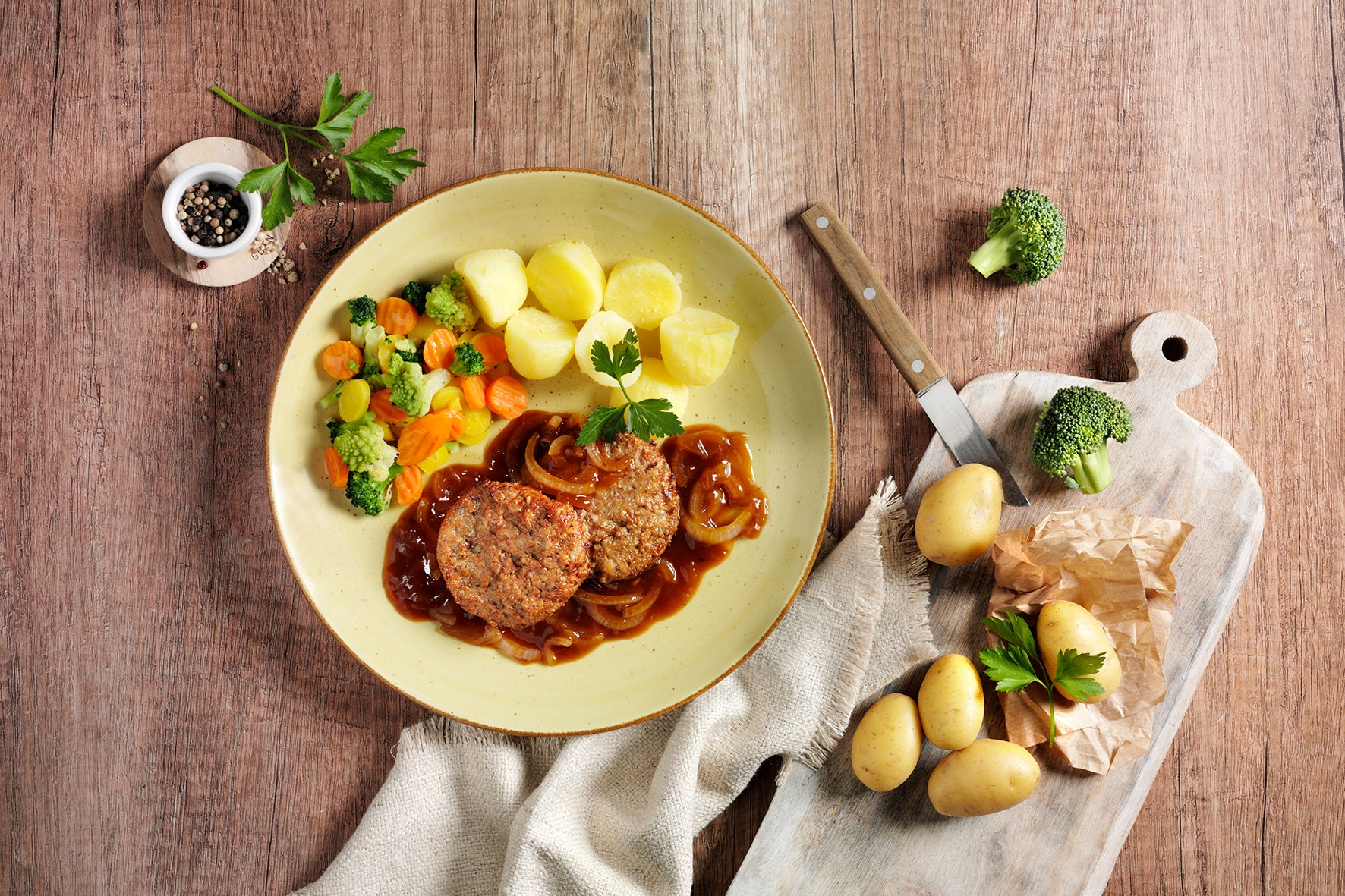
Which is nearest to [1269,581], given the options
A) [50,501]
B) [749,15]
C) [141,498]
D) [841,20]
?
[841,20]

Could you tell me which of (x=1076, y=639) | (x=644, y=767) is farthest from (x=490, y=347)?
(x=1076, y=639)

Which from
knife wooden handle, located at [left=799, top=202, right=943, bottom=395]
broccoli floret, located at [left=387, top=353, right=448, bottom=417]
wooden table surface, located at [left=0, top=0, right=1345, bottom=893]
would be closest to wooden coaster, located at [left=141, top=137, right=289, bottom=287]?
wooden table surface, located at [left=0, top=0, right=1345, bottom=893]

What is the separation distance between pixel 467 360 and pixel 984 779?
2.84m

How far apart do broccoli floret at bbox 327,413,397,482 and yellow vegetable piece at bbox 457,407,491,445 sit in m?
0.32

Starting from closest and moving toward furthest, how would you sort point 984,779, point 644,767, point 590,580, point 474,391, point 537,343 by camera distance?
1. point 984,779
2. point 537,343
3. point 474,391
4. point 590,580
5. point 644,767

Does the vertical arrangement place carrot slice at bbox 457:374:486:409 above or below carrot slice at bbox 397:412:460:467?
above

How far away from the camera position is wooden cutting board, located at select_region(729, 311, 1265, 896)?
11.5ft

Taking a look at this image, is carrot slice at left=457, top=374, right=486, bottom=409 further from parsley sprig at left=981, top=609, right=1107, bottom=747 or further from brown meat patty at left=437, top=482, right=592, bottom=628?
parsley sprig at left=981, top=609, right=1107, bottom=747

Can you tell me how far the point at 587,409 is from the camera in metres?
3.58

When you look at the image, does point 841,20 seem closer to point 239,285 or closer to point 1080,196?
point 1080,196

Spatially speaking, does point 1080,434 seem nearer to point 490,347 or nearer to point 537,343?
point 537,343

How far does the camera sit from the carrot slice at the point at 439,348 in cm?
338

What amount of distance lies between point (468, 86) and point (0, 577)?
3263mm

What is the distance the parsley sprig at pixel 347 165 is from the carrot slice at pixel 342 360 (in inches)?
24.1
